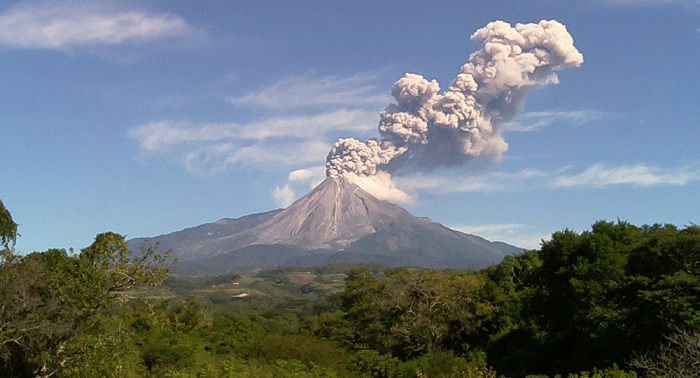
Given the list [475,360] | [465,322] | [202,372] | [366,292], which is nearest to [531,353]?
[475,360]

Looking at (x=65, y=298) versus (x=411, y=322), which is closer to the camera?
(x=65, y=298)

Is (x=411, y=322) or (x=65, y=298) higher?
(x=65, y=298)

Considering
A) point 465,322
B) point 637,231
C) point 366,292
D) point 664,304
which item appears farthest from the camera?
point 366,292

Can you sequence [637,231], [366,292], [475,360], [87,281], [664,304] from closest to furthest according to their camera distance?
[87,281] → [664,304] → [475,360] → [637,231] → [366,292]

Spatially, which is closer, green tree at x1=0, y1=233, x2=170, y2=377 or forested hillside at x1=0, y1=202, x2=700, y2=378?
green tree at x1=0, y1=233, x2=170, y2=377

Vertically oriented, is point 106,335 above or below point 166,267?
below

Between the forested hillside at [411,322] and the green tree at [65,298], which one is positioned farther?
the forested hillside at [411,322]

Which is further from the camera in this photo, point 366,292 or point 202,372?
point 366,292

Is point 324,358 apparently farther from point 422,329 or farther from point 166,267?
point 166,267
